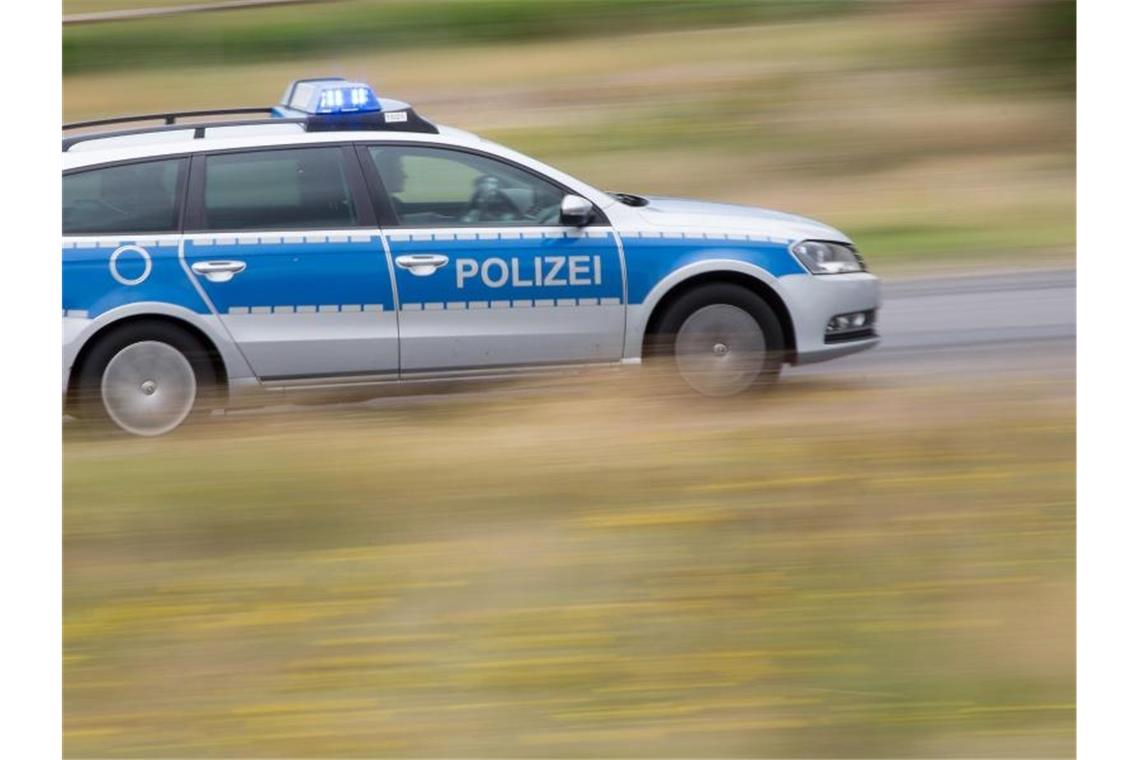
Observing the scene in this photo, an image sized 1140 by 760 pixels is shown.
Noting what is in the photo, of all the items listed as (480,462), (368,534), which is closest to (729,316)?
(480,462)

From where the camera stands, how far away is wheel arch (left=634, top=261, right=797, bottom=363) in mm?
7527

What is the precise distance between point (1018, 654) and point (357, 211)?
3760 millimetres

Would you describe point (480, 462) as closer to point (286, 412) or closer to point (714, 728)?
point (286, 412)

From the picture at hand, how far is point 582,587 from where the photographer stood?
540 centimetres

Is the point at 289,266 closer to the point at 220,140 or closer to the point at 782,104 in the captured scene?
the point at 220,140

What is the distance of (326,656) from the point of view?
5.03m

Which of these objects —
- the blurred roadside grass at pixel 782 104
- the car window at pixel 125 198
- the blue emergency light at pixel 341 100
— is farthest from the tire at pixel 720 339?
the blurred roadside grass at pixel 782 104

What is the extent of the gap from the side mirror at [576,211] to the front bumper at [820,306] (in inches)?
38.2

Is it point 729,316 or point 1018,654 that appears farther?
point 729,316

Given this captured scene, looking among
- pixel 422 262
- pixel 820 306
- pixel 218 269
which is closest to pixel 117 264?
pixel 218 269

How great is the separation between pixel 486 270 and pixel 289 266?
0.89 metres

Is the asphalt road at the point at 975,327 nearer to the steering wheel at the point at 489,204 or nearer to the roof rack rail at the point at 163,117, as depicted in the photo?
the steering wheel at the point at 489,204

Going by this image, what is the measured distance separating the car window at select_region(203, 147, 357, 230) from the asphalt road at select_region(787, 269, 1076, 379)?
2318 millimetres

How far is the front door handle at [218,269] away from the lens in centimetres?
721
